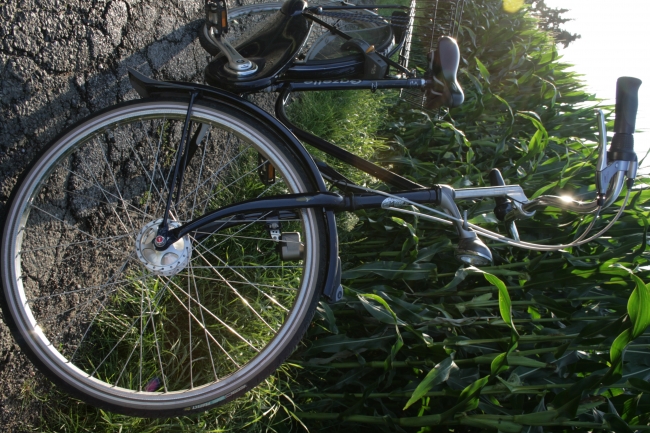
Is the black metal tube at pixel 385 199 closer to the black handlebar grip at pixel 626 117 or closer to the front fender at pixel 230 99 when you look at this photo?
the front fender at pixel 230 99

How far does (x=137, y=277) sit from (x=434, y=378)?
3.29 feet

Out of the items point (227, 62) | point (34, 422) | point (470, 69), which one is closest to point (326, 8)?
point (227, 62)

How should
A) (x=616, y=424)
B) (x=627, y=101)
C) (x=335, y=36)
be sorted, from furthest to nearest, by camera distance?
(x=335, y=36) → (x=616, y=424) → (x=627, y=101)

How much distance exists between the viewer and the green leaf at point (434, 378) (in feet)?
4.88

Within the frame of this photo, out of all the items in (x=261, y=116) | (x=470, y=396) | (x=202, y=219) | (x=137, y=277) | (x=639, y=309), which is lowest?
(x=470, y=396)

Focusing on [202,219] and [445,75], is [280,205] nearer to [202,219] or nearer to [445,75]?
[202,219]

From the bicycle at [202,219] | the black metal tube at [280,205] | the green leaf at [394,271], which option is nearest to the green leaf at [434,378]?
the bicycle at [202,219]

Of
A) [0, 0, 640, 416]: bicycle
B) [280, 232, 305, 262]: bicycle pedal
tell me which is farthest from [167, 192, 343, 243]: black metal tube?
[280, 232, 305, 262]: bicycle pedal

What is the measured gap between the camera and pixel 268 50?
1.63 metres

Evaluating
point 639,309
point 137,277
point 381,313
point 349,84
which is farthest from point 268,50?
point 639,309

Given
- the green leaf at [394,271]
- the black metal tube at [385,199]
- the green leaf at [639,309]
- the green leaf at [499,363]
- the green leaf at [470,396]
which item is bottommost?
the green leaf at [470,396]

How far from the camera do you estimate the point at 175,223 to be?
1.41 m

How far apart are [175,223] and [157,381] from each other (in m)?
0.52

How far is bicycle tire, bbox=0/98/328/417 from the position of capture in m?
1.29
